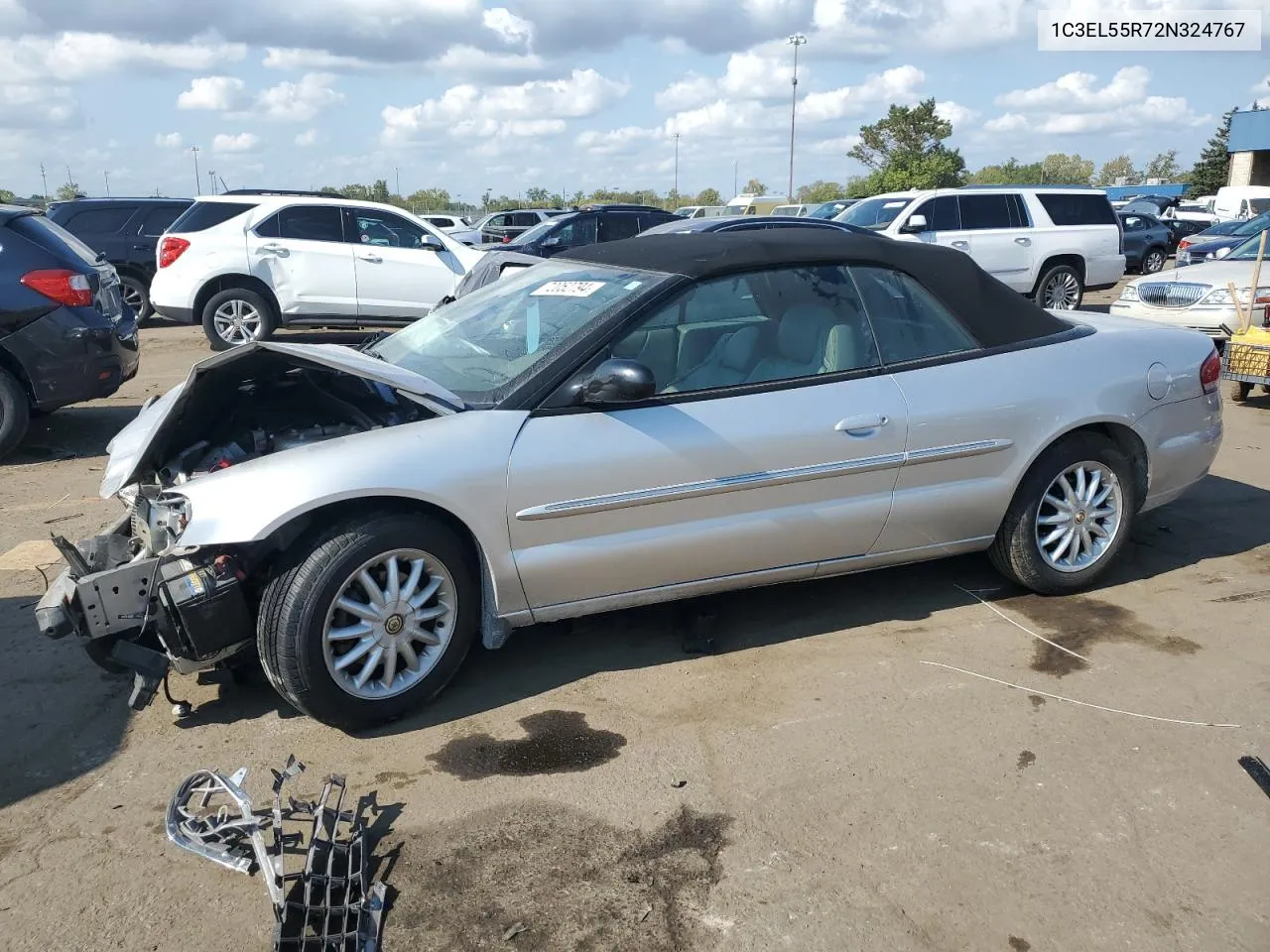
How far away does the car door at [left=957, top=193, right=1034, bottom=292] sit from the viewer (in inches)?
553

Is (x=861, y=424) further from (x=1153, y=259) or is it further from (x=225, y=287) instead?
(x=1153, y=259)

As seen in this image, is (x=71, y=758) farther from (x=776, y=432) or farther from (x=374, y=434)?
(x=776, y=432)

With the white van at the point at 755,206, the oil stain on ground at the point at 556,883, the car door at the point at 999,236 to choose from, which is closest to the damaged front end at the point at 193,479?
the oil stain on ground at the point at 556,883

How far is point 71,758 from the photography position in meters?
3.46

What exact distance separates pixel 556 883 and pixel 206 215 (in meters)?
11.3

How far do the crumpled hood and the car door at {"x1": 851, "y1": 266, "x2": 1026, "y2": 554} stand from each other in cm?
180

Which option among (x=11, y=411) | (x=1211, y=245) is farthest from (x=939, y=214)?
(x=11, y=411)

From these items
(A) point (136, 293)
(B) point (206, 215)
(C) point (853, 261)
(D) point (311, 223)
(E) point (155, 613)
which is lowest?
(E) point (155, 613)

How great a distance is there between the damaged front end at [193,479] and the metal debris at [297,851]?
55 cm

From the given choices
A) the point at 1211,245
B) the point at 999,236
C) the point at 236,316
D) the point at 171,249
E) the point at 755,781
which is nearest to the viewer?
the point at 755,781

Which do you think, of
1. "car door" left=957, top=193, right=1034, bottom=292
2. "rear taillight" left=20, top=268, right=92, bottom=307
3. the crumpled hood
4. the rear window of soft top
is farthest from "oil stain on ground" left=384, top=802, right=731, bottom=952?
"car door" left=957, top=193, right=1034, bottom=292

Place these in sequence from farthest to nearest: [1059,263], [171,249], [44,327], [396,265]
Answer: [1059,263]
[396,265]
[171,249]
[44,327]

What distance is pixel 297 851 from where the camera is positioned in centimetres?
286

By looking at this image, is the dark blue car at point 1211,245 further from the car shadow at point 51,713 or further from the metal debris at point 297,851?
the metal debris at point 297,851
